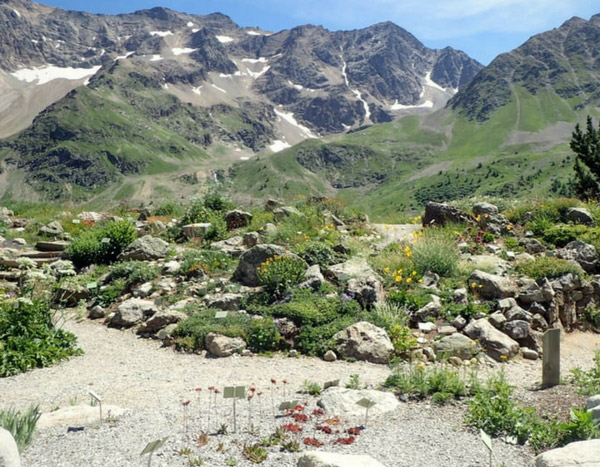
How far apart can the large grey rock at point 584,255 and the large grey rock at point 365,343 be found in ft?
23.5

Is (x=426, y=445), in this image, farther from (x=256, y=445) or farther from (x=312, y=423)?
(x=256, y=445)

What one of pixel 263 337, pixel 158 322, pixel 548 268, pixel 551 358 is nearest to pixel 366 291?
pixel 263 337

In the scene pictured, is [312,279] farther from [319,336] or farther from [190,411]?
[190,411]

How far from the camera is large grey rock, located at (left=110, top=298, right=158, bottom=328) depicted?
36.7 feet

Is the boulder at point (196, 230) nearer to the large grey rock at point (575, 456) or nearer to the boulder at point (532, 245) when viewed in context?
the boulder at point (532, 245)

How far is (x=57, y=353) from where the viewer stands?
29.1 feet

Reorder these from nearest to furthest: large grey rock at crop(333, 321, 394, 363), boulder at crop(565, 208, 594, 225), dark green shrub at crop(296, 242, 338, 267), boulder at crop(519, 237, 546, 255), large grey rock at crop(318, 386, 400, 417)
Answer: large grey rock at crop(318, 386, 400, 417) < large grey rock at crop(333, 321, 394, 363) < dark green shrub at crop(296, 242, 338, 267) < boulder at crop(519, 237, 546, 255) < boulder at crop(565, 208, 594, 225)

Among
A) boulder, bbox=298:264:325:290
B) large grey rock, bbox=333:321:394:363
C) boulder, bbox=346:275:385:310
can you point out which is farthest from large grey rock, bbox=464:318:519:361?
boulder, bbox=298:264:325:290

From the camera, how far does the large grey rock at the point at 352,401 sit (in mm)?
6567

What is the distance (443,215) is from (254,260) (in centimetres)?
827

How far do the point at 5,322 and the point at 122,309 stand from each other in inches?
110

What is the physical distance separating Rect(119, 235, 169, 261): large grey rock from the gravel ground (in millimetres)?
4688

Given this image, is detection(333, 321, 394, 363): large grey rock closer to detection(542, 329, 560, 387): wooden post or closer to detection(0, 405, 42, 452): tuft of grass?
detection(542, 329, 560, 387): wooden post

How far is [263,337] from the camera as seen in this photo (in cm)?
970
